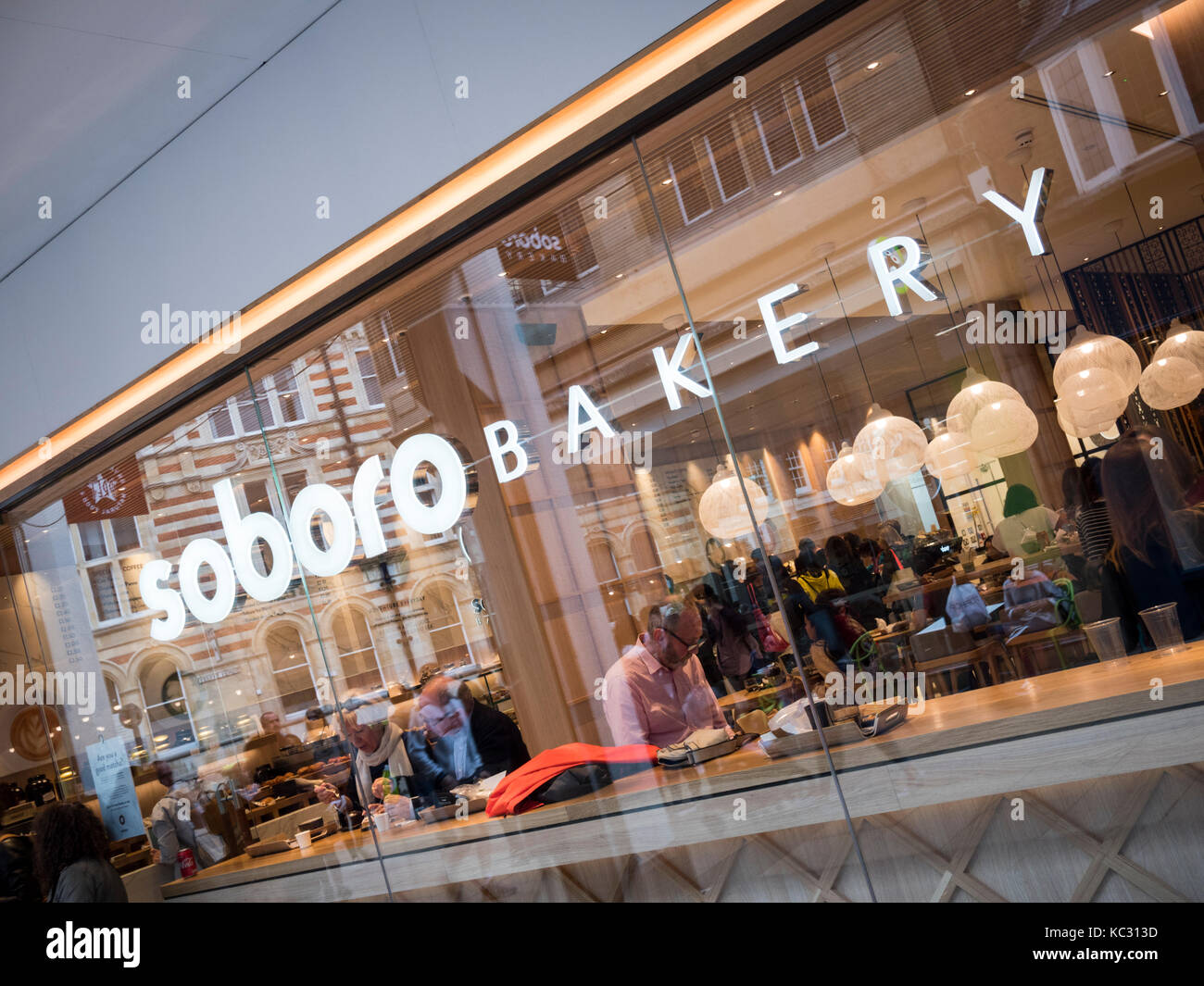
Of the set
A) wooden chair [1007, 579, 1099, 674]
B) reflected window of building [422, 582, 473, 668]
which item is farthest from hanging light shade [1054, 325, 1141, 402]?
reflected window of building [422, 582, 473, 668]

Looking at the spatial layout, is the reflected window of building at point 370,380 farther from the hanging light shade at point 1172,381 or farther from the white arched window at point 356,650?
the hanging light shade at point 1172,381

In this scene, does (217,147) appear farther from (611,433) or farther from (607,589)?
(607,589)

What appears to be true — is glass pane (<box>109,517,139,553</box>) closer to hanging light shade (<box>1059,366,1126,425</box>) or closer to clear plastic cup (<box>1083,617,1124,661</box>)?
clear plastic cup (<box>1083,617,1124,661</box>)

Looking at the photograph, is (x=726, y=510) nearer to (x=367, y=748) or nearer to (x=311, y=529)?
(x=311, y=529)

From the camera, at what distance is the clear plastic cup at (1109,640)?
248cm

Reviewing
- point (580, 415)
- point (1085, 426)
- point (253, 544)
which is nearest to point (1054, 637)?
point (1085, 426)

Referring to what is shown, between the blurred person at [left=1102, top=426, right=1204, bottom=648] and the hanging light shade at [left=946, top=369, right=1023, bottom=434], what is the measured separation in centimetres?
119

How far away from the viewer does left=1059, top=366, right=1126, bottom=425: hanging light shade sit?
4344 millimetres

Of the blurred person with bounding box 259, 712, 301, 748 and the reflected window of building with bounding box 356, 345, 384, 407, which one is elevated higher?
the reflected window of building with bounding box 356, 345, 384, 407

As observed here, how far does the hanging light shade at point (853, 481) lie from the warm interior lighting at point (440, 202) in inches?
151

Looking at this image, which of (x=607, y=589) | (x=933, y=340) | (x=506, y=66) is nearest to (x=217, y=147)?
(x=506, y=66)

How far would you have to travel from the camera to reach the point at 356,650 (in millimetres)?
4160
